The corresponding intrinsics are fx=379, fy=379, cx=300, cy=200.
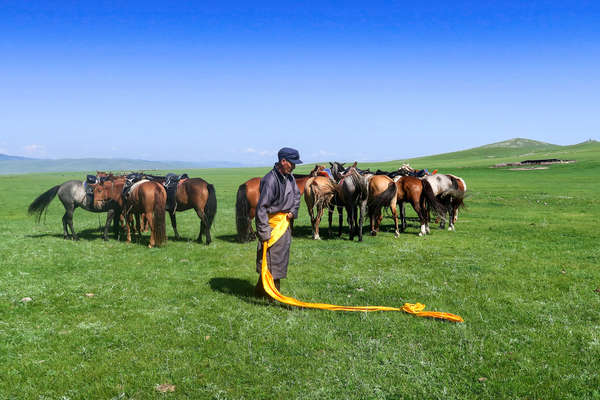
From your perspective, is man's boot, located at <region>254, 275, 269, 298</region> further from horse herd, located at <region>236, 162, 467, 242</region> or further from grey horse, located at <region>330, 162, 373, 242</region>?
grey horse, located at <region>330, 162, 373, 242</region>

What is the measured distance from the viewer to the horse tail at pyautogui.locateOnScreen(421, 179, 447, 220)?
14148mm

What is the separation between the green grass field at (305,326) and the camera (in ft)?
15.0

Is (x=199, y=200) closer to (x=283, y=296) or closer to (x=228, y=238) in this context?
(x=228, y=238)

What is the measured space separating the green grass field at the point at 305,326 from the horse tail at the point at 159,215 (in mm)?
555

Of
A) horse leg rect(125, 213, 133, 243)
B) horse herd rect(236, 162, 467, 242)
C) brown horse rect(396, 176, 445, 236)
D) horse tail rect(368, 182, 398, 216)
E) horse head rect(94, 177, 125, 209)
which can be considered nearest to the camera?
horse herd rect(236, 162, 467, 242)

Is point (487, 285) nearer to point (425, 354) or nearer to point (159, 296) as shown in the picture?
point (425, 354)

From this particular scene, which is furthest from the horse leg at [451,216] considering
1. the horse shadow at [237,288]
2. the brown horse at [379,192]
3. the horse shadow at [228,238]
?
the horse shadow at [237,288]

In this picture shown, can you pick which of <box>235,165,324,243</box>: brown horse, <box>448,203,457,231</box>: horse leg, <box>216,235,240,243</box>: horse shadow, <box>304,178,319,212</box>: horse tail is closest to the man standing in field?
<box>235,165,324,243</box>: brown horse

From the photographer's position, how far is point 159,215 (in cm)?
1216

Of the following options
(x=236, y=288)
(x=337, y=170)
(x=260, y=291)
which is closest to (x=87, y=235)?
(x=236, y=288)

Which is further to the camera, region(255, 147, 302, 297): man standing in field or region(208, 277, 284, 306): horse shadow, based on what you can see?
region(208, 277, 284, 306): horse shadow

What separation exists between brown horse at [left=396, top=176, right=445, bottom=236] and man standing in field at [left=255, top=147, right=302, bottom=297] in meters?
8.50

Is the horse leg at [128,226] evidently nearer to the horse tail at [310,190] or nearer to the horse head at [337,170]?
the horse tail at [310,190]

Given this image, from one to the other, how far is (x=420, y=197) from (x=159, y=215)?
376 inches
